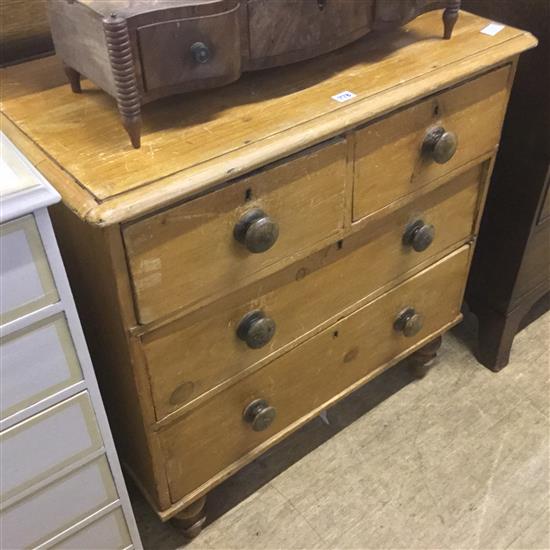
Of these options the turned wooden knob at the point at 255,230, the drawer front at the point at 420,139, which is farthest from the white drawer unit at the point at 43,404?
the drawer front at the point at 420,139

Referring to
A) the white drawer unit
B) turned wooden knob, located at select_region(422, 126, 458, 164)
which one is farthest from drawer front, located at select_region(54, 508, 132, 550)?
turned wooden knob, located at select_region(422, 126, 458, 164)

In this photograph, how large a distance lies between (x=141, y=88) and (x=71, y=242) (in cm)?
25

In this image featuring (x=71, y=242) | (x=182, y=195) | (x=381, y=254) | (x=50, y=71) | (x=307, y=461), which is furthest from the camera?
(x=307, y=461)

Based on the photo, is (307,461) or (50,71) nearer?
(50,71)

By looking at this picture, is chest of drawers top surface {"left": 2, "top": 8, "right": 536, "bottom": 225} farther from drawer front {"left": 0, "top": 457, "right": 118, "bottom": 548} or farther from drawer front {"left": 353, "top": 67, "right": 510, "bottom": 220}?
drawer front {"left": 0, "top": 457, "right": 118, "bottom": 548}

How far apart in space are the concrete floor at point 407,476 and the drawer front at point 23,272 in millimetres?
738

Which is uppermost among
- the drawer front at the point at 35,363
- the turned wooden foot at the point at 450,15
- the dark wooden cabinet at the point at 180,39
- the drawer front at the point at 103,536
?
the dark wooden cabinet at the point at 180,39

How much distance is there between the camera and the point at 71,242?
3.08 feet

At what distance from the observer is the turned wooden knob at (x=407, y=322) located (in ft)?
4.34

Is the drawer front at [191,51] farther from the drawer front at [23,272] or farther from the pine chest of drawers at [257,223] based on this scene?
the drawer front at [23,272]

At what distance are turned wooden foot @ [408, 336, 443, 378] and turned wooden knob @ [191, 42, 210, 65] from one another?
3.02ft

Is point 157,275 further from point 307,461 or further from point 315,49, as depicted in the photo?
point 307,461

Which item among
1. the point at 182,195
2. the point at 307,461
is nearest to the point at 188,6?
the point at 182,195

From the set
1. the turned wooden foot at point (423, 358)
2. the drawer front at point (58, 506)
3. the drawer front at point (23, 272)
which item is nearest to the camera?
the drawer front at point (23, 272)
